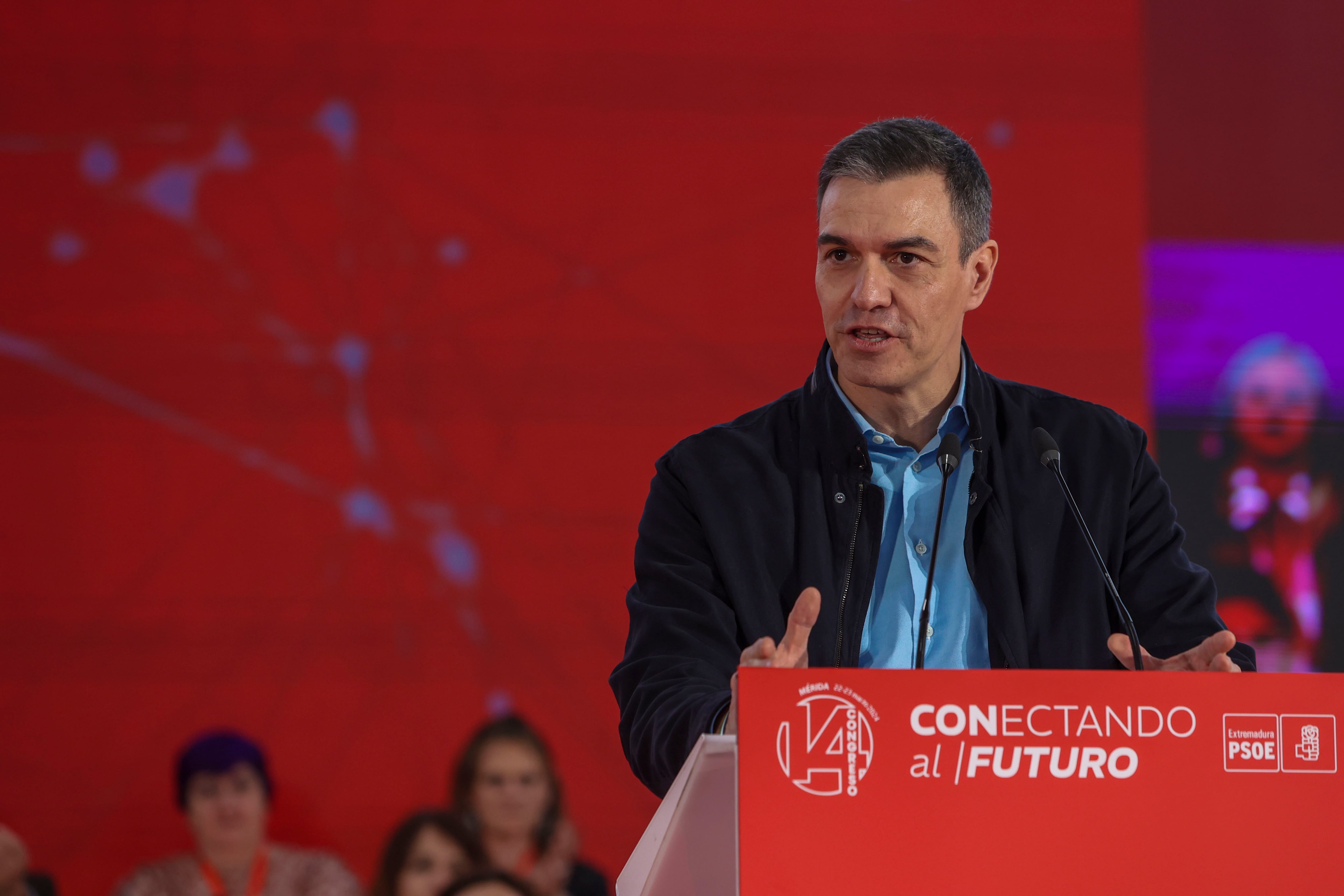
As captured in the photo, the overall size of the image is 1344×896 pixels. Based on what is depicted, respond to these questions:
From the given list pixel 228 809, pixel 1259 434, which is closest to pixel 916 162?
pixel 1259 434

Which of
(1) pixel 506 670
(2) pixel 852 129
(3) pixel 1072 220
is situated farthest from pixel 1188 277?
(1) pixel 506 670

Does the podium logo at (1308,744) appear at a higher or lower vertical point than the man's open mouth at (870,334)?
lower

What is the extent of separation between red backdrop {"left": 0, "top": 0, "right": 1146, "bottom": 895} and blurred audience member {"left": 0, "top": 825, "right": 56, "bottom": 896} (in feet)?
0.11

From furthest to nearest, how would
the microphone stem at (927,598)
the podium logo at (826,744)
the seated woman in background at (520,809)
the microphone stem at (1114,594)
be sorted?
the seated woman in background at (520,809), the microphone stem at (927,598), the microphone stem at (1114,594), the podium logo at (826,744)

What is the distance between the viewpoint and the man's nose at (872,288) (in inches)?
63.7

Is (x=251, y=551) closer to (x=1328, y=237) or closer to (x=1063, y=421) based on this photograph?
(x=1063, y=421)

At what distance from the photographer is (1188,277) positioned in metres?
3.22

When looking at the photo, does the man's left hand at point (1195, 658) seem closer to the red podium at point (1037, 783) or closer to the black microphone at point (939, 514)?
the red podium at point (1037, 783)

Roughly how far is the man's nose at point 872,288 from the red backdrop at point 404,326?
155 centimetres

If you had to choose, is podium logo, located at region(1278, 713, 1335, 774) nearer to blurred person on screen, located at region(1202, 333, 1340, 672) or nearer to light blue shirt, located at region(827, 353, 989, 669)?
light blue shirt, located at region(827, 353, 989, 669)

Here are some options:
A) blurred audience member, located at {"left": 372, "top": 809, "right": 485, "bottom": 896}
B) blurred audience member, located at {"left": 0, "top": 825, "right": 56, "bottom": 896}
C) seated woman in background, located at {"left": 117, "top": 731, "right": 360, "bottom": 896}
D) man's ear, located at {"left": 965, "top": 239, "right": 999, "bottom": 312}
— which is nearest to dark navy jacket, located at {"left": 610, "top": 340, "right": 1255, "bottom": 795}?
man's ear, located at {"left": 965, "top": 239, "right": 999, "bottom": 312}

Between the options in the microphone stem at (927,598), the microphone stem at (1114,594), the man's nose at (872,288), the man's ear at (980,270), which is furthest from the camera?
the man's ear at (980,270)

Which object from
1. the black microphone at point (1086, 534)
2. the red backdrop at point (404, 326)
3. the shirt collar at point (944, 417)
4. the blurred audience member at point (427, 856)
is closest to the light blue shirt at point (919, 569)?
the shirt collar at point (944, 417)

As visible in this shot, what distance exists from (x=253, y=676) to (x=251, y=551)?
11.8 inches
